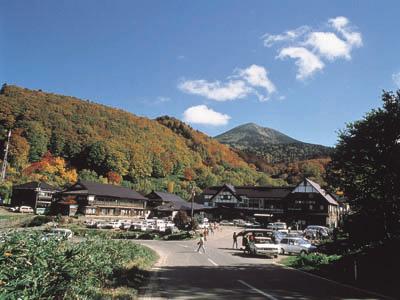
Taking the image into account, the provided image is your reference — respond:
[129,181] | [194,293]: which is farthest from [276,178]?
[194,293]

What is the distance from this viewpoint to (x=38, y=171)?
3671 inches

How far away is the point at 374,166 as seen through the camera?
17.7 m

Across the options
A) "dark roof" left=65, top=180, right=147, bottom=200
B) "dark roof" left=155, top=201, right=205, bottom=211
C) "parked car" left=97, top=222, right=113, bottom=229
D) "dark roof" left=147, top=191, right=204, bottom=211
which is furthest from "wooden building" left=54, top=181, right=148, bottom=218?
"parked car" left=97, top=222, right=113, bottom=229

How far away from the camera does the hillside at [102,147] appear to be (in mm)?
103250

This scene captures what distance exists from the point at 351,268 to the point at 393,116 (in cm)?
772

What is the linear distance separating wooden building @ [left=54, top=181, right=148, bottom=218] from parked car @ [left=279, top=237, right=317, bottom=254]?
46260 millimetres

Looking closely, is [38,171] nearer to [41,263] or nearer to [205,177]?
[205,177]

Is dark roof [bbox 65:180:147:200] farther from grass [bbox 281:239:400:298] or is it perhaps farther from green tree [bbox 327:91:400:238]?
green tree [bbox 327:91:400:238]

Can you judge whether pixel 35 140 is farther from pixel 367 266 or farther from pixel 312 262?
pixel 367 266

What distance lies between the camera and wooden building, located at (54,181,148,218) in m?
66.3

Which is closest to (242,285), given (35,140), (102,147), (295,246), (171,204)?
(295,246)

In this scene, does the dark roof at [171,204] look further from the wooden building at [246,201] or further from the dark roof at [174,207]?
the wooden building at [246,201]

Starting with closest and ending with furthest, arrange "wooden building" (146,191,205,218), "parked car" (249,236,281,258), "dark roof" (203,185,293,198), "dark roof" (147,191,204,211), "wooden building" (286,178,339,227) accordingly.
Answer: "parked car" (249,236,281,258), "wooden building" (286,178,339,227), "dark roof" (147,191,204,211), "wooden building" (146,191,205,218), "dark roof" (203,185,293,198)

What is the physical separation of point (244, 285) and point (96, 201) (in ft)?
196
